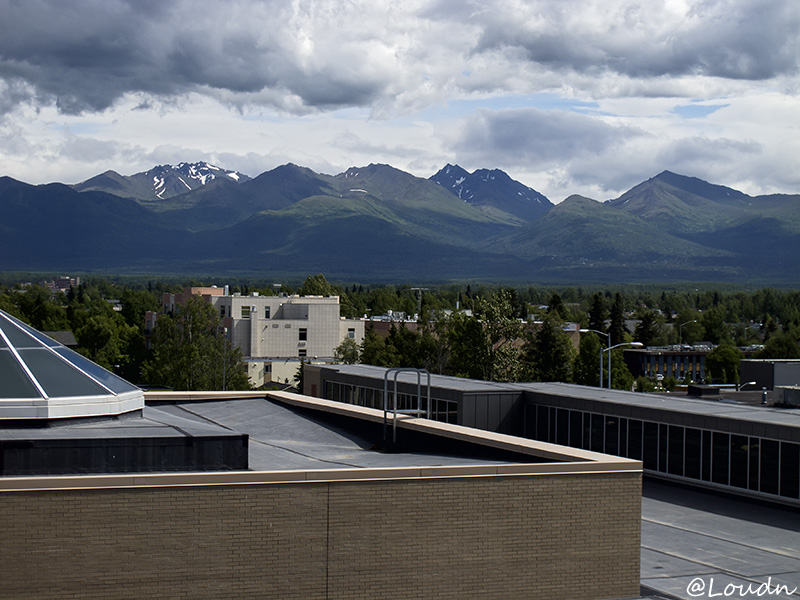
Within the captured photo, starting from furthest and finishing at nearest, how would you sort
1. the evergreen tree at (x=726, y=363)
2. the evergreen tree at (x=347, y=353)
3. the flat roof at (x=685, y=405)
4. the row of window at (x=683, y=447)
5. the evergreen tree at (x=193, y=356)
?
the evergreen tree at (x=726, y=363)
the evergreen tree at (x=347, y=353)
the evergreen tree at (x=193, y=356)
the flat roof at (x=685, y=405)
the row of window at (x=683, y=447)

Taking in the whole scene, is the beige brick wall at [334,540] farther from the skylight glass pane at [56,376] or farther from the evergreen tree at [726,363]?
the evergreen tree at [726,363]

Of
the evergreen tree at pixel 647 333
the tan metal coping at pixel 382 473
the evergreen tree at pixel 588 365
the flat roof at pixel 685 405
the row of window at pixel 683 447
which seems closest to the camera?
the tan metal coping at pixel 382 473

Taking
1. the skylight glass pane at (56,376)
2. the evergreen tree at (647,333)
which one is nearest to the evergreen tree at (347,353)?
the evergreen tree at (647,333)

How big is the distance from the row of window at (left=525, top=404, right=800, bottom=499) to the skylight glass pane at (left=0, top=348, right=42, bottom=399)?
22.9 m

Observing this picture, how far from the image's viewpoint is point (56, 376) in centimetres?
2098

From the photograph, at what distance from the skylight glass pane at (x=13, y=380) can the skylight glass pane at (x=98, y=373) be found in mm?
1444

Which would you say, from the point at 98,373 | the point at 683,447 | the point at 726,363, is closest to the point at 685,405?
the point at 683,447

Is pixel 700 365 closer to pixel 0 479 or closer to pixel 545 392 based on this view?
pixel 545 392

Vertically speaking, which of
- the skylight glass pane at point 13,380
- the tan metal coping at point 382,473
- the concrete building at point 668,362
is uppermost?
the skylight glass pane at point 13,380

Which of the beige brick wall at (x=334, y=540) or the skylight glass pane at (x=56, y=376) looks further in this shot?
the skylight glass pane at (x=56, y=376)

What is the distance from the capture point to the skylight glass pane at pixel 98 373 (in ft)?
72.2

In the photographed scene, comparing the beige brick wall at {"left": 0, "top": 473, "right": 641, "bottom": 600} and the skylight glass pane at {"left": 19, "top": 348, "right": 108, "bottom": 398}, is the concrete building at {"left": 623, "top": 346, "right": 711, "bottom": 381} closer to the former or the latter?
the beige brick wall at {"left": 0, "top": 473, "right": 641, "bottom": 600}

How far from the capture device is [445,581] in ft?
59.6

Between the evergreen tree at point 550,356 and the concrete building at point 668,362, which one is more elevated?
the evergreen tree at point 550,356
